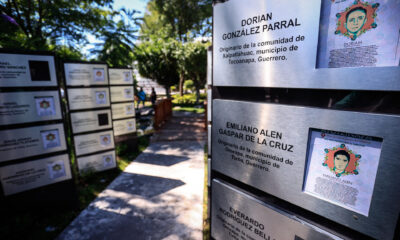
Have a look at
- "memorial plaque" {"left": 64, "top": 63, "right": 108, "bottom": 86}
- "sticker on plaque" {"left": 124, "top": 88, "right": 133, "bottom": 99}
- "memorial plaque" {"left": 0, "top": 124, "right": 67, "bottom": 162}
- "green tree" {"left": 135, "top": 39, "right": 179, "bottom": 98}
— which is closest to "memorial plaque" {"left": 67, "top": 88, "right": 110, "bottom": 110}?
"memorial plaque" {"left": 64, "top": 63, "right": 108, "bottom": 86}

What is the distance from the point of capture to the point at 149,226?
3.35 metres

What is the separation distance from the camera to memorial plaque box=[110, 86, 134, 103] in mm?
6555

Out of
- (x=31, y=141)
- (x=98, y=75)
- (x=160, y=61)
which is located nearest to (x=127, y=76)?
(x=98, y=75)

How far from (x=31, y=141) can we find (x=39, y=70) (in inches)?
51.0

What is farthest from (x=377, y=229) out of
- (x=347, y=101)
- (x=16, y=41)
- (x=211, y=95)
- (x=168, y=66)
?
(x=168, y=66)

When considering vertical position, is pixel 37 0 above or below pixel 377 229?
above

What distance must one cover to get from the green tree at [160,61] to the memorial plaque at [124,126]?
11.3 meters

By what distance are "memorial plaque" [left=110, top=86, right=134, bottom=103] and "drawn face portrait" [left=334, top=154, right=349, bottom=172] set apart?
673cm

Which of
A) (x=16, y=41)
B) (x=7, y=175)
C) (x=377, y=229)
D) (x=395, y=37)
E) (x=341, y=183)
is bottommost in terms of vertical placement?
(x=7, y=175)

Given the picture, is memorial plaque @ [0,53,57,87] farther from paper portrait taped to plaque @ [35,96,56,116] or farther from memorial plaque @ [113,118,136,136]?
memorial plaque @ [113,118,136,136]

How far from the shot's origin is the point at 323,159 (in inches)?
41.8

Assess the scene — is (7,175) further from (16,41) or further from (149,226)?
(16,41)

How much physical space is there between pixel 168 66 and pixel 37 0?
1269 cm

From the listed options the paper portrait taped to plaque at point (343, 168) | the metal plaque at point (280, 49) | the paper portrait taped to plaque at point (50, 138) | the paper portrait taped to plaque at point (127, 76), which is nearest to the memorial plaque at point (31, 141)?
the paper portrait taped to plaque at point (50, 138)
